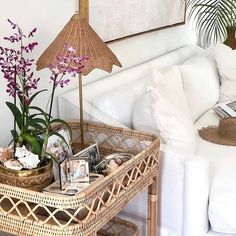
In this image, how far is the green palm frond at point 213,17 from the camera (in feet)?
10.6

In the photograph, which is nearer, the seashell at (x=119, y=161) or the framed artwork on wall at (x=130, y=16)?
the seashell at (x=119, y=161)

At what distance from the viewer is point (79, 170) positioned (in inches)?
63.9

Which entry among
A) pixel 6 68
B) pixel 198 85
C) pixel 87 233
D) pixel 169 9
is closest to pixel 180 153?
pixel 87 233

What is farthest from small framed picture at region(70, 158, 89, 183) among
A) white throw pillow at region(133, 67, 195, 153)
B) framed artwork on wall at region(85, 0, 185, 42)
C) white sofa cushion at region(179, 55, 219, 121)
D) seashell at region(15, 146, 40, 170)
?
white sofa cushion at region(179, 55, 219, 121)

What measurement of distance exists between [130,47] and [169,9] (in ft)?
1.72

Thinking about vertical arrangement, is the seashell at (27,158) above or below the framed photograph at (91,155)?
above

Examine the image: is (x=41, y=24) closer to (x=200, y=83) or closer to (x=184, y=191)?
(x=184, y=191)

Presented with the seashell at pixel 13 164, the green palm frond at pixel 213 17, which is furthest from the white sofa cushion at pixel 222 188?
the green palm frond at pixel 213 17

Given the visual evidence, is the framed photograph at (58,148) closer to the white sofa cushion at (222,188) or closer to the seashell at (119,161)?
the seashell at (119,161)

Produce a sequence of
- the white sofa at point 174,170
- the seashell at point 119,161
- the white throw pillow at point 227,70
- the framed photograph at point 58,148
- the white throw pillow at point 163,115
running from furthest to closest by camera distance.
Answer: the white throw pillow at point 227,70 → the white throw pillow at point 163,115 → the white sofa at point 174,170 → the seashell at point 119,161 → the framed photograph at point 58,148

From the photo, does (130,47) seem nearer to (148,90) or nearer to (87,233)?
(148,90)

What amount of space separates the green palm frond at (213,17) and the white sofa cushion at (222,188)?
3.84ft

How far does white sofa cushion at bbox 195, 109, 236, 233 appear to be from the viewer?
1.92 metres

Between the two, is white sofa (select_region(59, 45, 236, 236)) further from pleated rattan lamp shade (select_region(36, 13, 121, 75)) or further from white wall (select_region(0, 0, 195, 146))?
pleated rattan lamp shade (select_region(36, 13, 121, 75))
